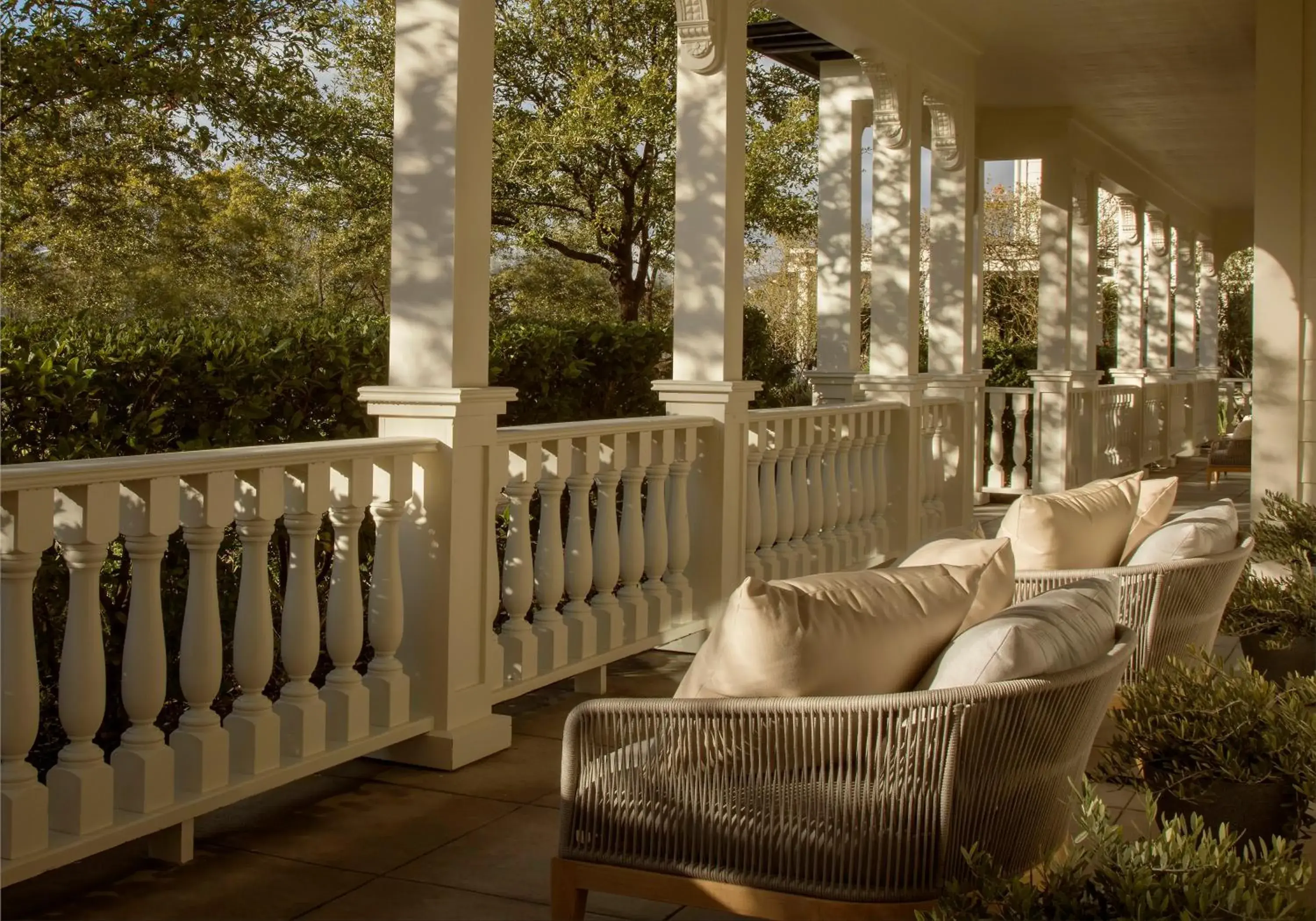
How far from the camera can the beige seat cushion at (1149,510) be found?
4395 mm

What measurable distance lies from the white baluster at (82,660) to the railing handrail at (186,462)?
46 mm

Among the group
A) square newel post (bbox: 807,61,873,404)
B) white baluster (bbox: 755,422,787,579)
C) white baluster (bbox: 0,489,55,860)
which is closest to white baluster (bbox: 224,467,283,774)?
white baluster (bbox: 0,489,55,860)

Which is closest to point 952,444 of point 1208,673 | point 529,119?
point 1208,673

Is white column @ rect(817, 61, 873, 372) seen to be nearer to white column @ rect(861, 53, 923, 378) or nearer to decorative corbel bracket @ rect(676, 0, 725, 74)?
white column @ rect(861, 53, 923, 378)

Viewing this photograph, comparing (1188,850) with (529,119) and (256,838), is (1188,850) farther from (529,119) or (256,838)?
(529,119)

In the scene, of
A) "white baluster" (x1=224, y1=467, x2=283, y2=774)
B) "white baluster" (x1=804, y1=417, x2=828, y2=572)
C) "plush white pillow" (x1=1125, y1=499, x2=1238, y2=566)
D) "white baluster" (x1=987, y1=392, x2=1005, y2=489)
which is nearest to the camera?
"white baluster" (x1=224, y1=467, x2=283, y2=774)

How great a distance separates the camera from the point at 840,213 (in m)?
8.89

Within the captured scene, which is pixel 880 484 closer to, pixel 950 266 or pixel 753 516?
pixel 753 516

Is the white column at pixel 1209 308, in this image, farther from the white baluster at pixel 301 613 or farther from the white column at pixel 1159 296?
the white baluster at pixel 301 613

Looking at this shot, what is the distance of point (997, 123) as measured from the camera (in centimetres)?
1132

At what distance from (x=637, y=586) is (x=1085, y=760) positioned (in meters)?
2.71

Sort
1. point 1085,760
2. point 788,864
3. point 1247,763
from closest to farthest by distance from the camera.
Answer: point 788,864 → point 1085,760 → point 1247,763

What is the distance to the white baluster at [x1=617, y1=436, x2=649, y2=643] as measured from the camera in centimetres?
499

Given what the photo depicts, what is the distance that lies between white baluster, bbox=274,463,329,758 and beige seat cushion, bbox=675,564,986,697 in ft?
4.28
